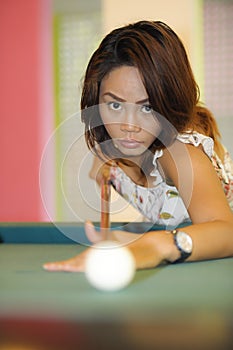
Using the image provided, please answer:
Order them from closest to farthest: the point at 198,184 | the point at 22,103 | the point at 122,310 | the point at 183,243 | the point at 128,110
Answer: the point at 122,310
the point at 183,243
the point at 198,184
the point at 128,110
the point at 22,103

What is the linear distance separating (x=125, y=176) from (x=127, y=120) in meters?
0.58

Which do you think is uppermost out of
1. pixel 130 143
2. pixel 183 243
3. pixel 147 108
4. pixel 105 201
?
pixel 147 108

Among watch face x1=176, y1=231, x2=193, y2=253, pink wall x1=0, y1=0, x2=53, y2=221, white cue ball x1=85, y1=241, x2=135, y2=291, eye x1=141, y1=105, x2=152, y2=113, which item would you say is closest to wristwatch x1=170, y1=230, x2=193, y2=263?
watch face x1=176, y1=231, x2=193, y2=253

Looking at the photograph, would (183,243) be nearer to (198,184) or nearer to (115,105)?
(198,184)

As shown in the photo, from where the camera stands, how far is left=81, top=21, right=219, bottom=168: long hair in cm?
148

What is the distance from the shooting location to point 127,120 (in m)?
1.54

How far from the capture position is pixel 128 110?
1.53 m

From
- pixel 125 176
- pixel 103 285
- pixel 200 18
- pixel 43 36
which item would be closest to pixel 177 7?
pixel 200 18

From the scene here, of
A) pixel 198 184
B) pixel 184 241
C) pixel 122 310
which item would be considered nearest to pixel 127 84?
pixel 198 184

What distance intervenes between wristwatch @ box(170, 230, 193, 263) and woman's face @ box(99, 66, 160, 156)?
403 millimetres

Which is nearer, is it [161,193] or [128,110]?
[128,110]

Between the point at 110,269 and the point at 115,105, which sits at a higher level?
the point at 115,105

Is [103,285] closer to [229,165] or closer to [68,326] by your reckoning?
[68,326]

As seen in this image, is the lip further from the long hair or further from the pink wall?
the pink wall
